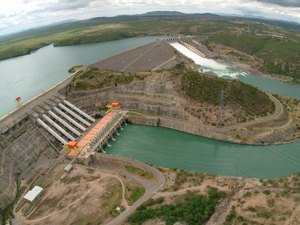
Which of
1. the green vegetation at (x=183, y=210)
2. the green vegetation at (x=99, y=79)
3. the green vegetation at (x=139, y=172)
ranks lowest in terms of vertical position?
the green vegetation at (x=183, y=210)

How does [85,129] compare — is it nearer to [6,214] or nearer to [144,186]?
[144,186]

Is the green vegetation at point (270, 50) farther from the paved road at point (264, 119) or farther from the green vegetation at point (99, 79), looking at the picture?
the green vegetation at point (99, 79)

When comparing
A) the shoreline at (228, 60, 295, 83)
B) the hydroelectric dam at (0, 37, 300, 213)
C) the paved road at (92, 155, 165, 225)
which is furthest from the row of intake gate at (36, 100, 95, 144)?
the shoreline at (228, 60, 295, 83)

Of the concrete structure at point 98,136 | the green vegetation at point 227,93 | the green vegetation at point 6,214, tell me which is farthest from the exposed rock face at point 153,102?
the green vegetation at point 6,214

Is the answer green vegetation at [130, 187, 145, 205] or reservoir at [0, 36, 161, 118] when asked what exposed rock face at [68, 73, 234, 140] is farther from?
green vegetation at [130, 187, 145, 205]

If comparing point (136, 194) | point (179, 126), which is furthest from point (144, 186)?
point (179, 126)

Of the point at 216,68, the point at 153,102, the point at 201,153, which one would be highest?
the point at 216,68
